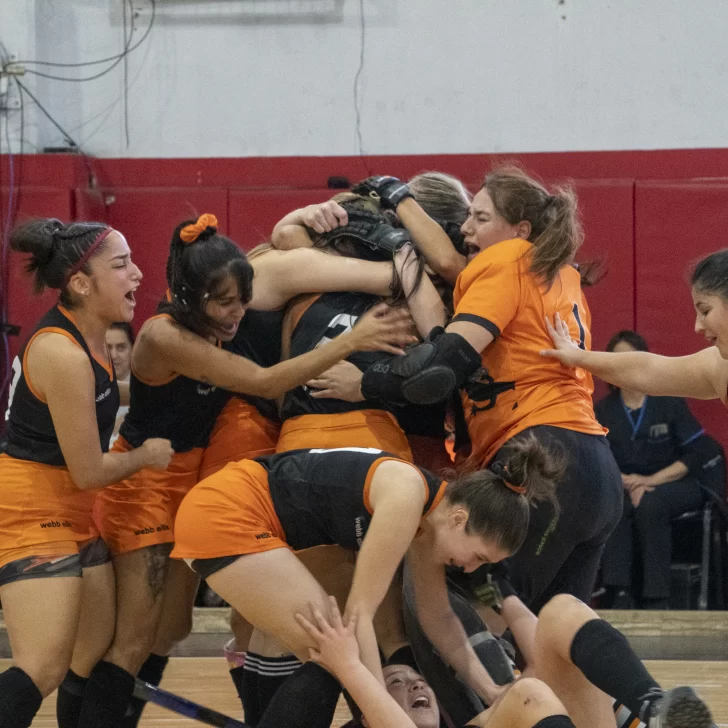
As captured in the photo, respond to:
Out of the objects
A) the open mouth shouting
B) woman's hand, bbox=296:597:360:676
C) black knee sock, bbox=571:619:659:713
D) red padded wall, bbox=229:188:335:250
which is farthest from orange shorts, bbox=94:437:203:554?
red padded wall, bbox=229:188:335:250

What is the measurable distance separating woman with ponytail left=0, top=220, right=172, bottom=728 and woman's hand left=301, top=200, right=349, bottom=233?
581mm

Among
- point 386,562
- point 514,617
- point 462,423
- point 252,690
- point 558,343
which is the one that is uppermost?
point 558,343

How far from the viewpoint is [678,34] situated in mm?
7148

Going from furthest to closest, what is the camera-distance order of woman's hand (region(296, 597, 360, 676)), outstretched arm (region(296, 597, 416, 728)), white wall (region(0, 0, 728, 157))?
white wall (region(0, 0, 728, 157))
woman's hand (region(296, 597, 360, 676))
outstretched arm (region(296, 597, 416, 728))

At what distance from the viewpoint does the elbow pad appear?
3.11 meters

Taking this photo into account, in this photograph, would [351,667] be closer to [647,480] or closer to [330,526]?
[330,526]

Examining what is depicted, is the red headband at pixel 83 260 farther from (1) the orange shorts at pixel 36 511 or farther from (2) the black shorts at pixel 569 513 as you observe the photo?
(2) the black shorts at pixel 569 513

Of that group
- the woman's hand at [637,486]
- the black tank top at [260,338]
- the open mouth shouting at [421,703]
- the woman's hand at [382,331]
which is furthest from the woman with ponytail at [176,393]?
the woman's hand at [637,486]

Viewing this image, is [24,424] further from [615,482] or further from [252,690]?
[615,482]

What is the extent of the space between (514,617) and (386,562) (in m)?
0.66

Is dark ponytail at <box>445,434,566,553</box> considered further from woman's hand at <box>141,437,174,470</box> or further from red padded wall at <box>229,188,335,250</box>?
red padded wall at <box>229,188,335,250</box>

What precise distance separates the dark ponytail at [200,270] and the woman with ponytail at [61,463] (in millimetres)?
158

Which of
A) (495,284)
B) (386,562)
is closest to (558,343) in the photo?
(495,284)

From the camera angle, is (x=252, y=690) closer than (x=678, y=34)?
Yes
